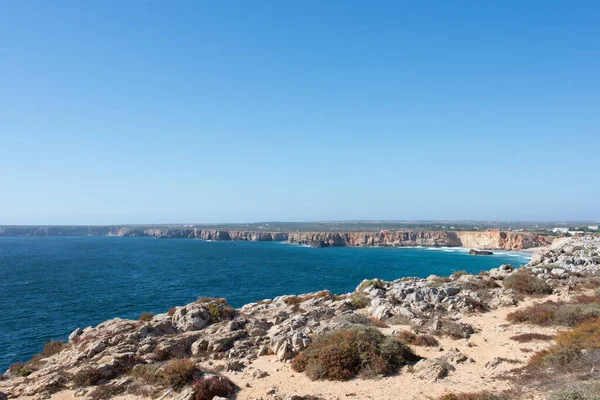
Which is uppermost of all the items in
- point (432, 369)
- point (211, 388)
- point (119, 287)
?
point (432, 369)

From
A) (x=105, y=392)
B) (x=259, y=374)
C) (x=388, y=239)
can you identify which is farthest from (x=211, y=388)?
(x=388, y=239)

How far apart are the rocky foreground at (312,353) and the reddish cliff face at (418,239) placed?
120798 mm

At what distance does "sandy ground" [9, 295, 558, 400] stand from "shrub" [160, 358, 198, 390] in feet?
1.93

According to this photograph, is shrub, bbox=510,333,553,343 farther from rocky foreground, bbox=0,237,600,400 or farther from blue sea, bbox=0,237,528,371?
blue sea, bbox=0,237,528,371

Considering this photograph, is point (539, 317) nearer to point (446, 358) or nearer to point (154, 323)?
point (446, 358)

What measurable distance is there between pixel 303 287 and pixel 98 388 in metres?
41.6

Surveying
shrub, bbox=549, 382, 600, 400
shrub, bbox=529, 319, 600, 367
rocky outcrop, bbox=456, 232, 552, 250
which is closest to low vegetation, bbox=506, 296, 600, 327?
shrub, bbox=529, 319, 600, 367

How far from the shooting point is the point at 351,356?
14.2m

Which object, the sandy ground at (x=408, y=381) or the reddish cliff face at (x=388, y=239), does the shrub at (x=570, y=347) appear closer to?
the sandy ground at (x=408, y=381)

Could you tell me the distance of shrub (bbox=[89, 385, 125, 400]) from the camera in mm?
13219

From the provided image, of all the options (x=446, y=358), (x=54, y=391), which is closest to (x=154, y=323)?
(x=54, y=391)

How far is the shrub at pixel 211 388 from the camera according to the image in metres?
12.4

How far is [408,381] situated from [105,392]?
35.8ft

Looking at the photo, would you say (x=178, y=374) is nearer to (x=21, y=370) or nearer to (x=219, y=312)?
(x=219, y=312)
